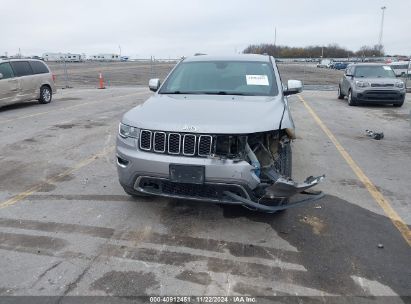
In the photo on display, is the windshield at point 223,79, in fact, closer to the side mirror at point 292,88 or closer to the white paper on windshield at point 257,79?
the white paper on windshield at point 257,79

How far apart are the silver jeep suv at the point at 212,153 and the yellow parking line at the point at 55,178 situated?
1.76 metres

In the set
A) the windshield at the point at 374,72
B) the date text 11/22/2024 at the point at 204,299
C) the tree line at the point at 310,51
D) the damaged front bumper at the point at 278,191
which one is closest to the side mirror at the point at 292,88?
the damaged front bumper at the point at 278,191

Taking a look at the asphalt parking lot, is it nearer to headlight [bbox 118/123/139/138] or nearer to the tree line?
headlight [bbox 118/123/139/138]

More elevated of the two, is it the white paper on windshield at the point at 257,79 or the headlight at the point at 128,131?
the white paper on windshield at the point at 257,79

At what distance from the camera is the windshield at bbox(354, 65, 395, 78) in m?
15.4

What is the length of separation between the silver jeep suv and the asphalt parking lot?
0.44m

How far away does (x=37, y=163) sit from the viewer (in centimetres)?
707

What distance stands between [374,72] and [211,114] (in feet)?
43.3

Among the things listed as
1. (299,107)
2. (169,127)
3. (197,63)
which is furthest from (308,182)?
(299,107)

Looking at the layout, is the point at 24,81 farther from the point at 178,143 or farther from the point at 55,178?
the point at 178,143

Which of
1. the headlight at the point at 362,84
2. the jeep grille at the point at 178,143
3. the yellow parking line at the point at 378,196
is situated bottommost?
the yellow parking line at the point at 378,196

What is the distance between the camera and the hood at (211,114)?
408 centimetres

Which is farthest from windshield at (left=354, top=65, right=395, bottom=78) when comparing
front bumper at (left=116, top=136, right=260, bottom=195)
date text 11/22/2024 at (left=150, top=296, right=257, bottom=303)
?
date text 11/22/2024 at (left=150, top=296, right=257, bottom=303)

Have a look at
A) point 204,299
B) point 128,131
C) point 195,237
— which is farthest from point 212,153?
point 204,299
